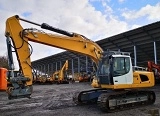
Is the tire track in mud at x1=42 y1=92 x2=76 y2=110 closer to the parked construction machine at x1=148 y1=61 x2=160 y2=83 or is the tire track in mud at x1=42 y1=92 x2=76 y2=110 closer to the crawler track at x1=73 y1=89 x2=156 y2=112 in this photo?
the crawler track at x1=73 y1=89 x2=156 y2=112

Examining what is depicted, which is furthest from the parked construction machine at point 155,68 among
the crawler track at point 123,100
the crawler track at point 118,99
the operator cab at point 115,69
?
the operator cab at point 115,69

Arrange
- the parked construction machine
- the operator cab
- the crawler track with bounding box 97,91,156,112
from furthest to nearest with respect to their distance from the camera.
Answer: the parked construction machine < the operator cab < the crawler track with bounding box 97,91,156,112

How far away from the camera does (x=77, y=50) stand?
526 inches

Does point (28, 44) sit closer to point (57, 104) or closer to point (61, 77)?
point (57, 104)

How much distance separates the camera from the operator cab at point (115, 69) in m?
11.8

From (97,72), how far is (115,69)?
3.79ft

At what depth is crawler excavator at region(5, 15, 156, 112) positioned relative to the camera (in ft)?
36.6

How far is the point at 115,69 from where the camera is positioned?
1186 cm

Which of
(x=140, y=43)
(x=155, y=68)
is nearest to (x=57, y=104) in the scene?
(x=155, y=68)

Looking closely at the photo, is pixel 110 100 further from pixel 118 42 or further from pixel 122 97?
pixel 118 42

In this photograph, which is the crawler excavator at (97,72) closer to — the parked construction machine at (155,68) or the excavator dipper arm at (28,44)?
the excavator dipper arm at (28,44)

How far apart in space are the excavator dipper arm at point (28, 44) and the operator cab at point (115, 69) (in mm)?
1322

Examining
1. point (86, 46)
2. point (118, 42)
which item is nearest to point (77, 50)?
point (86, 46)

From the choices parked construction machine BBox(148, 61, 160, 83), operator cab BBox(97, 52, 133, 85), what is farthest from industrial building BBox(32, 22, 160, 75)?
operator cab BBox(97, 52, 133, 85)
